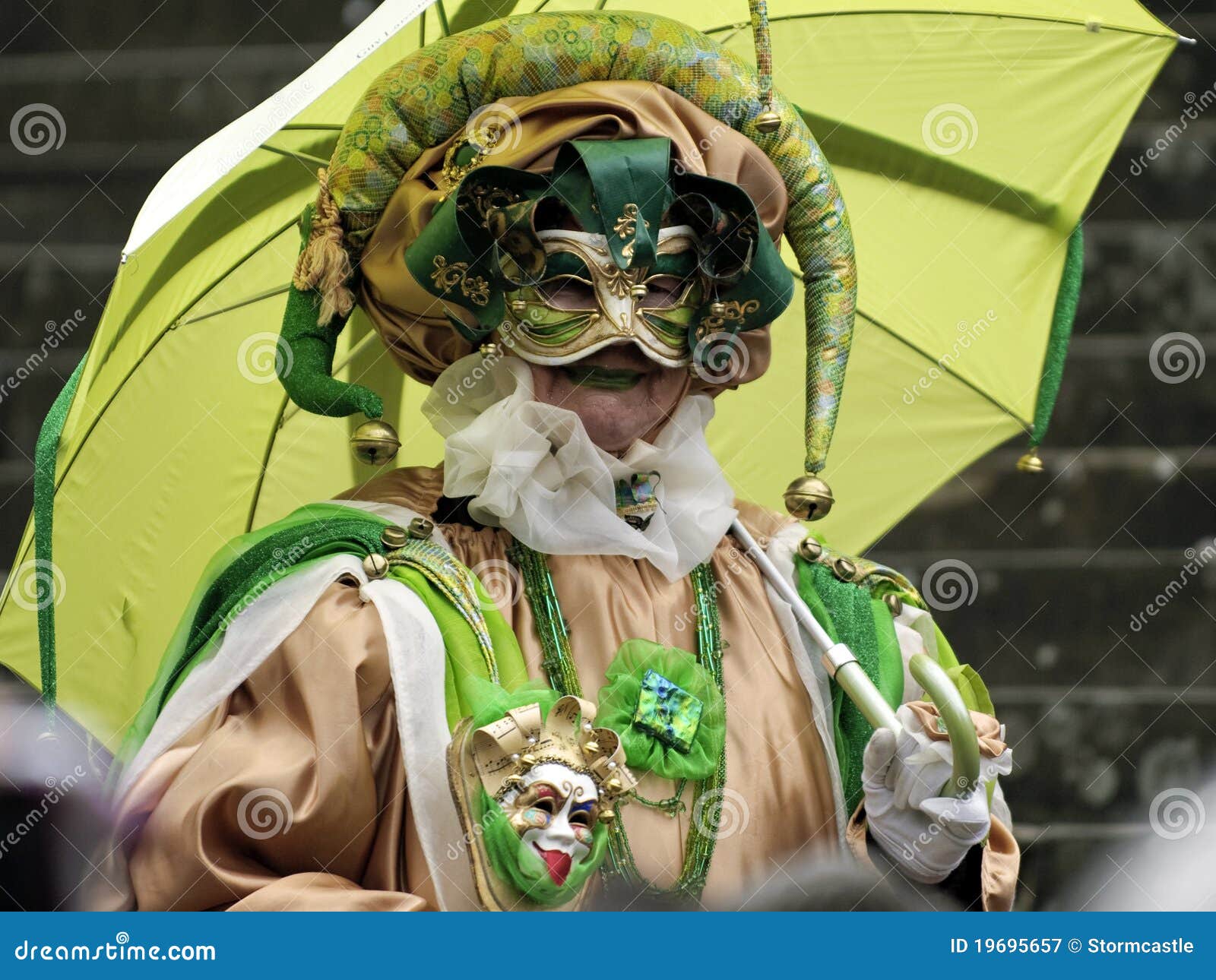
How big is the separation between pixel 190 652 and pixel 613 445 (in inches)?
24.9

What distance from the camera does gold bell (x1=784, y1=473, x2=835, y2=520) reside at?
2.80 metres

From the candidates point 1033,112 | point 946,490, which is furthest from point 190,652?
point 946,490

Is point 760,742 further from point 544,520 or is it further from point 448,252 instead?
point 448,252

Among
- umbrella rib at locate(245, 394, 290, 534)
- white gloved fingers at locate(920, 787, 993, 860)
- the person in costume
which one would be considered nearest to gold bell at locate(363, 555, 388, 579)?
the person in costume

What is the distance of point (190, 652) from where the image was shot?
8.34 ft

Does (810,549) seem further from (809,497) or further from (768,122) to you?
(768,122)

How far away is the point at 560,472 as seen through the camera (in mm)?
2631

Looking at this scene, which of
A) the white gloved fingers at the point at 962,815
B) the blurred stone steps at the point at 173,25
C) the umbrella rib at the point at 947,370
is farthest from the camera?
the blurred stone steps at the point at 173,25

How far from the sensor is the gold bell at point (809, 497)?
2797mm

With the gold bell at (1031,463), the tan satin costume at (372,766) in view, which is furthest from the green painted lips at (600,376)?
the gold bell at (1031,463)

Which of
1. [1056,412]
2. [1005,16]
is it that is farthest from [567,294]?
[1056,412]

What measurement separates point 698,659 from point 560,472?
1.06 feet

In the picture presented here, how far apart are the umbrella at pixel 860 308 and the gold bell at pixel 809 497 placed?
404 millimetres

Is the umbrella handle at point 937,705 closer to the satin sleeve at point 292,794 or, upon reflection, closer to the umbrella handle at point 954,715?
the umbrella handle at point 954,715
